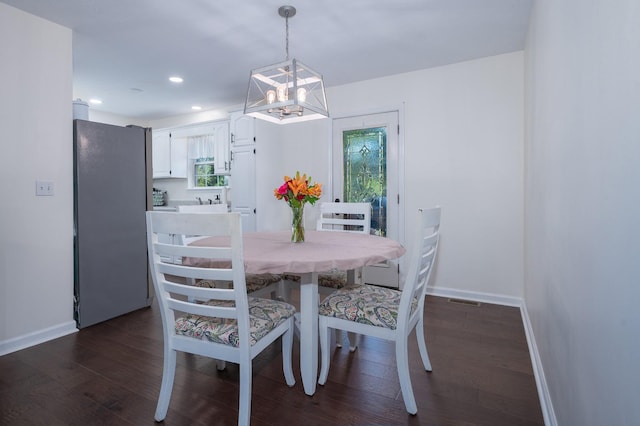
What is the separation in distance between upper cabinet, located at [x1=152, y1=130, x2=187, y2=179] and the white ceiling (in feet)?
4.21

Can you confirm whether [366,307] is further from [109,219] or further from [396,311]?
[109,219]

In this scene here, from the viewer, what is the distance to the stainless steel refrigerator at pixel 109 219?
2.63 metres

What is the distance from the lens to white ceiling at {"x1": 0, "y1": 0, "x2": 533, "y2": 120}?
2314mm

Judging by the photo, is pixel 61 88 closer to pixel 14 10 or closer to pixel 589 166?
pixel 14 10

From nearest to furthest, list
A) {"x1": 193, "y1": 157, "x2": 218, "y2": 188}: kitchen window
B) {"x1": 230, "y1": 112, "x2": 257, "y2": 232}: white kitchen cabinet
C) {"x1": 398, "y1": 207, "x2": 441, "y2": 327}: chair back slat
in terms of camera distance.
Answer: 1. {"x1": 398, "y1": 207, "x2": 441, "y2": 327}: chair back slat
2. {"x1": 230, "y1": 112, "x2": 257, "y2": 232}: white kitchen cabinet
3. {"x1": 193, "y1": 157, "x2": 218, "y2": 188}: kitchen window

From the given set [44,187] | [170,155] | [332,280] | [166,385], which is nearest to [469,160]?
[332,280]

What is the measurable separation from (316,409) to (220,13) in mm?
2682

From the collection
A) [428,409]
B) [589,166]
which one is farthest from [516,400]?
[589,166]

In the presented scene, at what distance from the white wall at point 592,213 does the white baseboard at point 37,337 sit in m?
3.23

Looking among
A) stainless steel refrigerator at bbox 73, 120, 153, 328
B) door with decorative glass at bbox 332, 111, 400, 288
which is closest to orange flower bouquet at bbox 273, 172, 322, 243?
stainless steel refrigerator at bbox 73, 120, 153, 328

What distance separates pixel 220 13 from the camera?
238cm

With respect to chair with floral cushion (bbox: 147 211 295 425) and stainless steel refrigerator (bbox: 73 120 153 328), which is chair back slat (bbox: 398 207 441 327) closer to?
chair with floral cushion (bbox: 147 211 295 425)

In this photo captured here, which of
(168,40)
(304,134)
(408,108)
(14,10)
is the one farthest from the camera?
(304,134)

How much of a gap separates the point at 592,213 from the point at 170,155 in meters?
5.33
